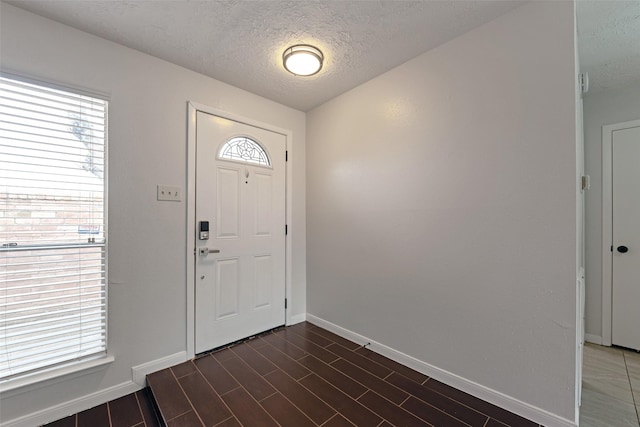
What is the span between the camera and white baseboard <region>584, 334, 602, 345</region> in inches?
100

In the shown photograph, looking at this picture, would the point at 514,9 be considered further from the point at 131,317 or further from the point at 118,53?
the point at 131,317

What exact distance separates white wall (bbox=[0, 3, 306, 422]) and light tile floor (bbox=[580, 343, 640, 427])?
288cm

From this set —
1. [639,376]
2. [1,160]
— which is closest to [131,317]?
[1,160]

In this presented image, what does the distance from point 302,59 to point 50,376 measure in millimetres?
2614

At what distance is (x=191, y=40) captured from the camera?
1.85 m

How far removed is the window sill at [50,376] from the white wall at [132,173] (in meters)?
0.03

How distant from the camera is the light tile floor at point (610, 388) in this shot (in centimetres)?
157

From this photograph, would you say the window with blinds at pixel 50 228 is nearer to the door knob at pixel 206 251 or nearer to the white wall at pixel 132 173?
the white wall at pixel 132 173

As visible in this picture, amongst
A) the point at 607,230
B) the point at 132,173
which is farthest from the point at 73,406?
the point at 607,230

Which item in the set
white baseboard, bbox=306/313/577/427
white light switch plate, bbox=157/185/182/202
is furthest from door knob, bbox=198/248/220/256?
white baseboard, bbox=306/313/577/427

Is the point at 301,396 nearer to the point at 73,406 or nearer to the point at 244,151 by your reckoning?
the point at 73,406

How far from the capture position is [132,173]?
1.91m

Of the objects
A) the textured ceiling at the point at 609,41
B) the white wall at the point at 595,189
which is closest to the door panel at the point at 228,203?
the textured ceiling at the point at 609,41

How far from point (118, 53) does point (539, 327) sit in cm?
327
